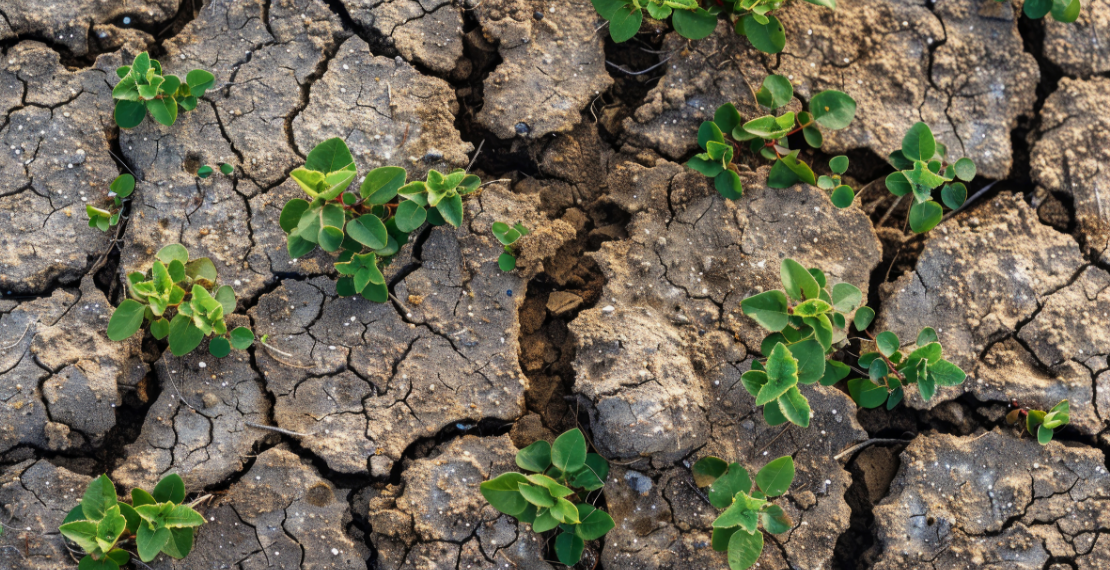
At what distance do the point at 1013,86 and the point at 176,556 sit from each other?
12.4 ft

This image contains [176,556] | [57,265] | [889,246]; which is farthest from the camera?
[889,246]

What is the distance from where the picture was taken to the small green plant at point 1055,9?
9.88 feet

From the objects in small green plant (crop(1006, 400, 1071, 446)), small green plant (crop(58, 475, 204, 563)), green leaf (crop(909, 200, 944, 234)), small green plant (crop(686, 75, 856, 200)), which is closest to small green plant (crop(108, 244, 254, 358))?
small green plant (crop(58, 475, 204, 563))

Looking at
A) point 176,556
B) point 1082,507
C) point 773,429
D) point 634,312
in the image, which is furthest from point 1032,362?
point 176,556

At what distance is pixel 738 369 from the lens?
9.22ft

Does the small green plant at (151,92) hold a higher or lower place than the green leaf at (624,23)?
lower

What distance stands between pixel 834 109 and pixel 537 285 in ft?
4.51

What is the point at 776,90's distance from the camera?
9.55ft

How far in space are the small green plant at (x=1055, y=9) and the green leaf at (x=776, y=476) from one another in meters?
2.16

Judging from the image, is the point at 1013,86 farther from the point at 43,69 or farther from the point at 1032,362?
the point at 43,69

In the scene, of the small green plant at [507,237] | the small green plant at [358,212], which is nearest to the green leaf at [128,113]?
the small green plant at [358,212]

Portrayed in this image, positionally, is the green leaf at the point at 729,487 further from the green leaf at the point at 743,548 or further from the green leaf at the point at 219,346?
the green leaf at the point at 219,346

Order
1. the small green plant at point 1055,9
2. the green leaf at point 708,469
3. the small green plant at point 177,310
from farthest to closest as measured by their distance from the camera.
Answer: the small green plant at point 1055,9 → the green leaf at point 708,469 → the small green plant at point 177,310

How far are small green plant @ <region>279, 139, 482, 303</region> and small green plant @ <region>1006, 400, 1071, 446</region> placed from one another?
2269 millimetres
